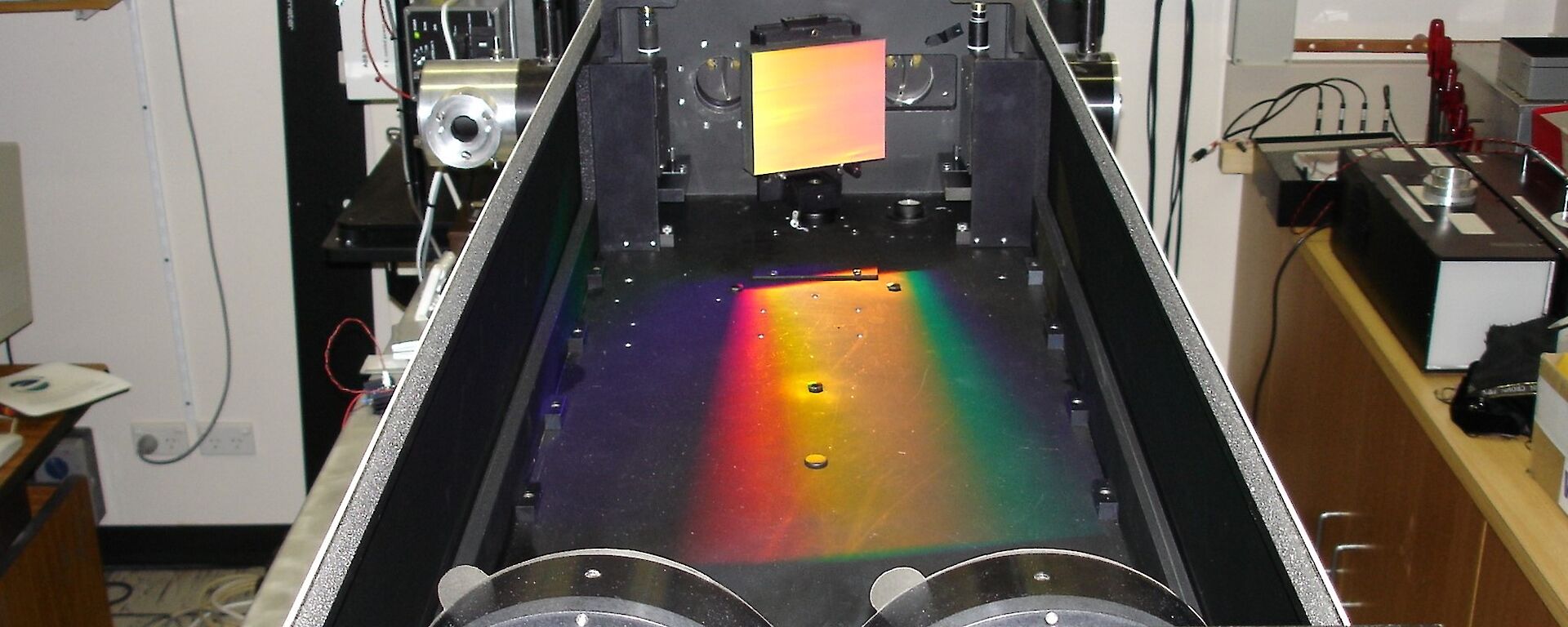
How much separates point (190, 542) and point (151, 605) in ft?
0.54

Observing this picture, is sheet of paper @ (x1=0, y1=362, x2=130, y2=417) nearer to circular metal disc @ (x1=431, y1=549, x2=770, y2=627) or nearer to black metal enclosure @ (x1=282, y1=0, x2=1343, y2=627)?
black metal enclosure @ (x1=282, y1=0, x2=1343, y2=627)

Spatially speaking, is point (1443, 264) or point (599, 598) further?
point (1443, 264)

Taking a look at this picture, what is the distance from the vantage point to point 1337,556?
7.41 ft

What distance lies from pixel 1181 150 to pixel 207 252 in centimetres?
177

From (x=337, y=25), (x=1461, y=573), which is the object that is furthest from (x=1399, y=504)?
(x=337, y=25)

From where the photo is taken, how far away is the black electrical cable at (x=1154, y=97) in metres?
2.56

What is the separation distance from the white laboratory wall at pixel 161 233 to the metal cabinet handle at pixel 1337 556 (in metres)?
1.85

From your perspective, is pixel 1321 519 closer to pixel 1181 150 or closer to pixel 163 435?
pixel 1181 150

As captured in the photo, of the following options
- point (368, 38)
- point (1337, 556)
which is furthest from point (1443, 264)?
point (368, 38)

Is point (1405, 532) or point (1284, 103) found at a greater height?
point (1284, 103)

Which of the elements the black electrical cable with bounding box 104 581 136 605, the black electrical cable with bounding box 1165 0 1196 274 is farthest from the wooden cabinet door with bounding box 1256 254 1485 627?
the black electrical cable with bounding box 104 581 136 605

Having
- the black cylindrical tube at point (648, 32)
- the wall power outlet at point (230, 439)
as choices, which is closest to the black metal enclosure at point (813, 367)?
the black cylindrical tube at point (648, 32)

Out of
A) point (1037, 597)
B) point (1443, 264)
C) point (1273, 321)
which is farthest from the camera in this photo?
point (1273, 321)

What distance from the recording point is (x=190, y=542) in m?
2.87
